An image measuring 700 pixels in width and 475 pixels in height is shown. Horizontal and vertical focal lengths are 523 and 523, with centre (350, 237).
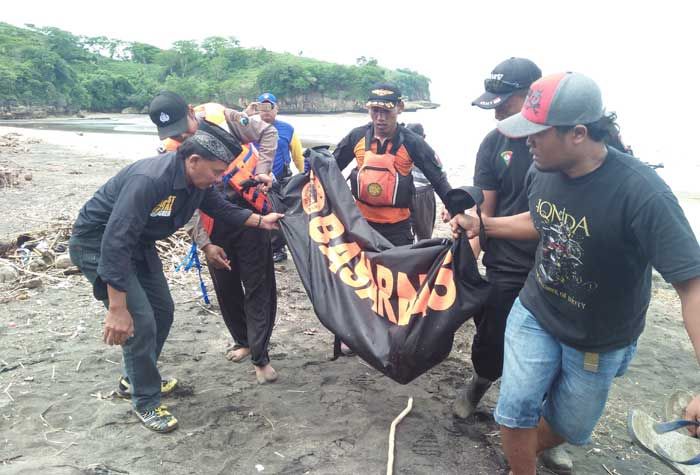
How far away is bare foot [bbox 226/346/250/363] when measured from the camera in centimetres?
420

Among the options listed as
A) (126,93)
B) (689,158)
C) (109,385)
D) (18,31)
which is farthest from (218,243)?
(18,31)

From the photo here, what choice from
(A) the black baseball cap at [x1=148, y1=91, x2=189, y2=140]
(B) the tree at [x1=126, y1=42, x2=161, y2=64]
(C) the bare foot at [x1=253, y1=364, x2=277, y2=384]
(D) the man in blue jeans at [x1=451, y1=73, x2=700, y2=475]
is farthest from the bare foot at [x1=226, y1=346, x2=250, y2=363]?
(B) the tree at [x1=126, y1=42, x2=161, y2=64]

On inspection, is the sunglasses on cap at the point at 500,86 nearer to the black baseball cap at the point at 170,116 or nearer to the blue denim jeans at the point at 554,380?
the blue denim jeans at the point at 554,380

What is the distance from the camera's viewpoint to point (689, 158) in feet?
76.9

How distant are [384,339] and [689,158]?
25675mm

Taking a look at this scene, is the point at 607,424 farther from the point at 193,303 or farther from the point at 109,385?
the point at 193,303

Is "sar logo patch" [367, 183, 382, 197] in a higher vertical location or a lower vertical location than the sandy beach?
higher

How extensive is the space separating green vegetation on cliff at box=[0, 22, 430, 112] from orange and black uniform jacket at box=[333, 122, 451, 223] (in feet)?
219

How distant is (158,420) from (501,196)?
254 cm

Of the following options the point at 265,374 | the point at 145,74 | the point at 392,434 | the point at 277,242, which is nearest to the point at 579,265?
the point at 392,434

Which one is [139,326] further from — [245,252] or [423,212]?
[423,212]

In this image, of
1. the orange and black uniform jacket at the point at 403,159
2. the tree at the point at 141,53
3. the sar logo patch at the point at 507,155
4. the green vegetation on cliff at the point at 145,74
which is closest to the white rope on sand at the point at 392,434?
the orange and black uniform jacket at the point at 403,159

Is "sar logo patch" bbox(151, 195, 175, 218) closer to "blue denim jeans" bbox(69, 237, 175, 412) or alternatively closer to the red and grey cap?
"blue denim jeans" bbox(69, 237, 175, 412)

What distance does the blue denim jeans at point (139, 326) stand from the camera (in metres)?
3.06
